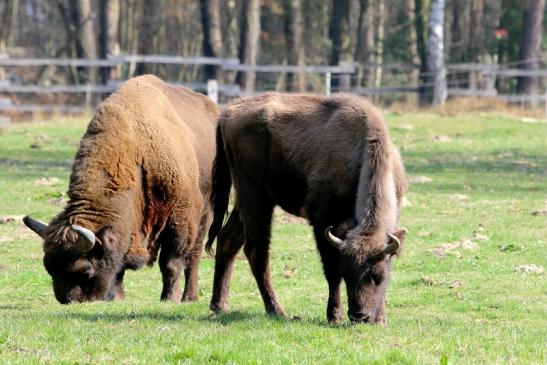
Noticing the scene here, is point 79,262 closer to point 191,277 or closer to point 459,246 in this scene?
point 191,277

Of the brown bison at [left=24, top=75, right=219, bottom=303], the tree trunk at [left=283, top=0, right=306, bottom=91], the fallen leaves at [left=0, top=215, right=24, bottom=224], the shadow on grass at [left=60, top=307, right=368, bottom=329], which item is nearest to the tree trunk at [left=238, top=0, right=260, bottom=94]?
the tree trunk at [left=283, top=0, right=306, bottom=91]

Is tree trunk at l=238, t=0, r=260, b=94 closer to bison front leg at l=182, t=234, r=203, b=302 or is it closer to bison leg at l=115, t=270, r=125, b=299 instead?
bison front leg at l=182, t=234, r=203, b=302

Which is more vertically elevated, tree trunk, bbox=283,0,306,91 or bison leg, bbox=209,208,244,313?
tree trunk, bbox=283,0,306,91

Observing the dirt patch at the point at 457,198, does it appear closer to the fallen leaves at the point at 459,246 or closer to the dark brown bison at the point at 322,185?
the fallen leaves at the point at 459,246

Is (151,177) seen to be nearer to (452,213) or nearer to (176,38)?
(452,213)

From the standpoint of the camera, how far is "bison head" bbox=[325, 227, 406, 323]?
8.70m

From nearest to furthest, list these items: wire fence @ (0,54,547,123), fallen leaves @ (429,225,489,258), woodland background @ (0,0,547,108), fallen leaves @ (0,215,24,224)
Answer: fallen leaves @ (429,225,489,258) → fallen leaves @ (0,215,24,224) → wire fence @ (0,54,547,123) → woodland background @ (0,0,547,108)

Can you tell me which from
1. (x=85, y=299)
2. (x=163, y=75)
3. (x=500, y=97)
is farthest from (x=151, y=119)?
(x=163, y=75)

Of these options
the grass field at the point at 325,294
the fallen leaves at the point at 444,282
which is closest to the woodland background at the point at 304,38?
the grass field at the point at 325,294

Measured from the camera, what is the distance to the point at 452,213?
1811 cm

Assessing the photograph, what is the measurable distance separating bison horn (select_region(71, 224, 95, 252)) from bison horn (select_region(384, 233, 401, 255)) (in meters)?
3.24

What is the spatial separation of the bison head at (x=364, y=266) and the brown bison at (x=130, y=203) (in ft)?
9.69

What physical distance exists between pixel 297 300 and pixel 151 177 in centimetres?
233

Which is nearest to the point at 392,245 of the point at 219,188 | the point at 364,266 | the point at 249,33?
the point at 364,266
